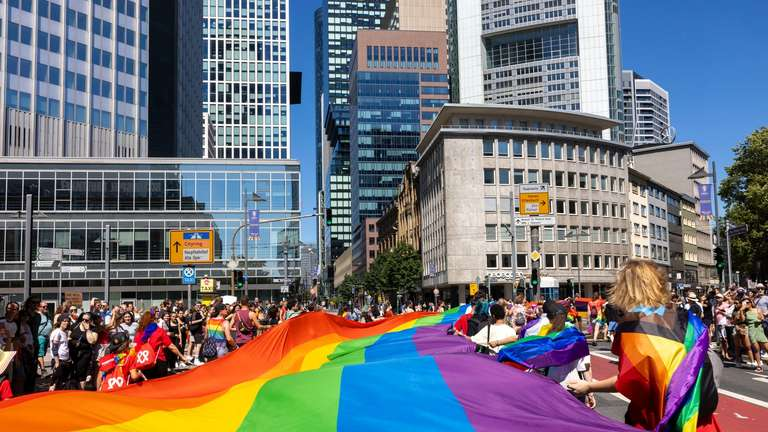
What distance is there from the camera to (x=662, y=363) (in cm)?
434

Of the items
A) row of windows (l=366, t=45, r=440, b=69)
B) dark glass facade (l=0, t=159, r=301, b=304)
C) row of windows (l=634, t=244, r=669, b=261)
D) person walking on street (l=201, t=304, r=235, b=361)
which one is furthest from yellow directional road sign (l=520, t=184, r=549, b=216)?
row of windows (l=366, t=45, r=440, b=69)

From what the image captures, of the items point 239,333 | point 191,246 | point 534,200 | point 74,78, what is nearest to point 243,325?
point 239,333

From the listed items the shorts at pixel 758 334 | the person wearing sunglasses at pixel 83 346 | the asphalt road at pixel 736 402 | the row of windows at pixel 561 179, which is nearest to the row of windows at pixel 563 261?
the row of windows at pixel 561 179

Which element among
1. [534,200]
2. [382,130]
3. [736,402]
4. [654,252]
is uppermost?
[382,130]

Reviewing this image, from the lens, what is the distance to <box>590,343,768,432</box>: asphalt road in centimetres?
1123

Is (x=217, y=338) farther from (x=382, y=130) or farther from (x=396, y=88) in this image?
(x=396, y=88)

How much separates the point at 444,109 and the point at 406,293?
25.9 meters

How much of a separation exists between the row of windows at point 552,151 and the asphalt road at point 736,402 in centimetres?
6793

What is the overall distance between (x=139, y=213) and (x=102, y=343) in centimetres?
5538

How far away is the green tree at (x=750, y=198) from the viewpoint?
195 ft

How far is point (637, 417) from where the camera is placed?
177 inches

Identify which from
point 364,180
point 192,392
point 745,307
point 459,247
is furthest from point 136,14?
point 364,180

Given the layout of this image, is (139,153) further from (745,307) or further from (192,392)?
(192,392)

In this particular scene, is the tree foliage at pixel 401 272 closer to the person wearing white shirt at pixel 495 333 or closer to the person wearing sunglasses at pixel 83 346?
the person wearing sunglasses at pixel 83 346
